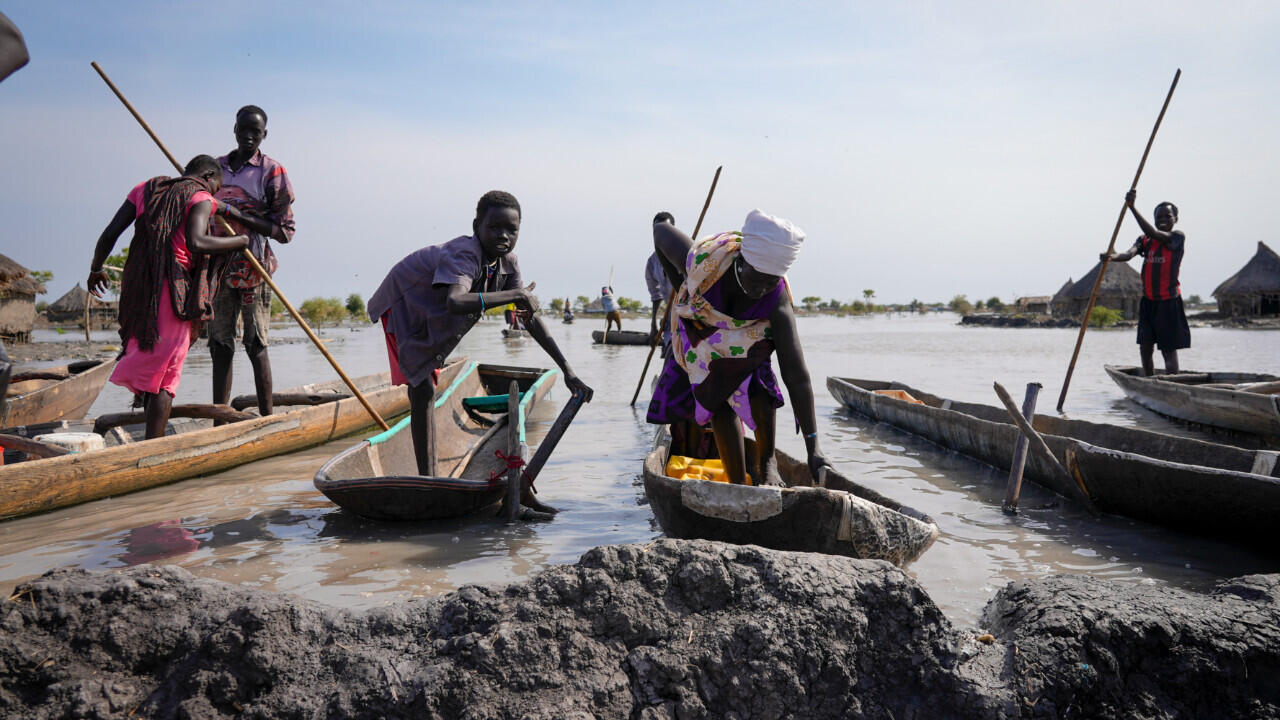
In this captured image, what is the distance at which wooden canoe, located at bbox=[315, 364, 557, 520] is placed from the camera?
3.33m

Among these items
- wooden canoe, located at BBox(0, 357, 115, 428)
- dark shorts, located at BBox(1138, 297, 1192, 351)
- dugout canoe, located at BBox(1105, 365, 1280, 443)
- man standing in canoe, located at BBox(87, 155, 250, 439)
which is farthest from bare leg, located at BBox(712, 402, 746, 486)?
dark shorts, located at BBox(1138, 297, 1192, 351)

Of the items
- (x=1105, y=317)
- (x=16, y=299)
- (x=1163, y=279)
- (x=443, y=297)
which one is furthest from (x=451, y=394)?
(x=1105, y=317)

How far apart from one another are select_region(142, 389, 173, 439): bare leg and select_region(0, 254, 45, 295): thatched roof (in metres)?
14.5

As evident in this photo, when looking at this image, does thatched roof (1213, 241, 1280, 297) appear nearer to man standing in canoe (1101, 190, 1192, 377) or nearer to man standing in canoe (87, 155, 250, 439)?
man standing in canoe (1101, 190, 1192, 377)

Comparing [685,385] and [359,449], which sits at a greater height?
[685,385]

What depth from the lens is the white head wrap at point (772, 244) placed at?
2.76m

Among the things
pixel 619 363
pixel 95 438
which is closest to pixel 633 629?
pixel 95 438

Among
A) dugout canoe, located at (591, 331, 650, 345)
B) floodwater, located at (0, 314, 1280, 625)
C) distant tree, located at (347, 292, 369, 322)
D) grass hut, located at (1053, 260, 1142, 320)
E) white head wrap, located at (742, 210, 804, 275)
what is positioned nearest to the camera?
white head wrap, located at (742, 210, 804, 275)

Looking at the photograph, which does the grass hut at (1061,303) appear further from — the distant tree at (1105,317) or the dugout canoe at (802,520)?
the dugout canoe at (802,520)

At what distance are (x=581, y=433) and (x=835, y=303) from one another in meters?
68.3

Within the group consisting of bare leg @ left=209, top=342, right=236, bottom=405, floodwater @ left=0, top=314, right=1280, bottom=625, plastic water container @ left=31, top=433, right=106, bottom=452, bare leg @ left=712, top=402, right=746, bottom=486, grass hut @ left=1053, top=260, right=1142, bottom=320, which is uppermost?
grass hut @ left=1053, top=260, right=1142, bottom=320

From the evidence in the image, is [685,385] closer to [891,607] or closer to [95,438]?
[891,607]

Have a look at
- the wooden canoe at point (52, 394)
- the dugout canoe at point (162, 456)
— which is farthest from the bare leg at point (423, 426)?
the wooden canoe at point (52, 394)

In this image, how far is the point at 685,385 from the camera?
3580 millimetres
